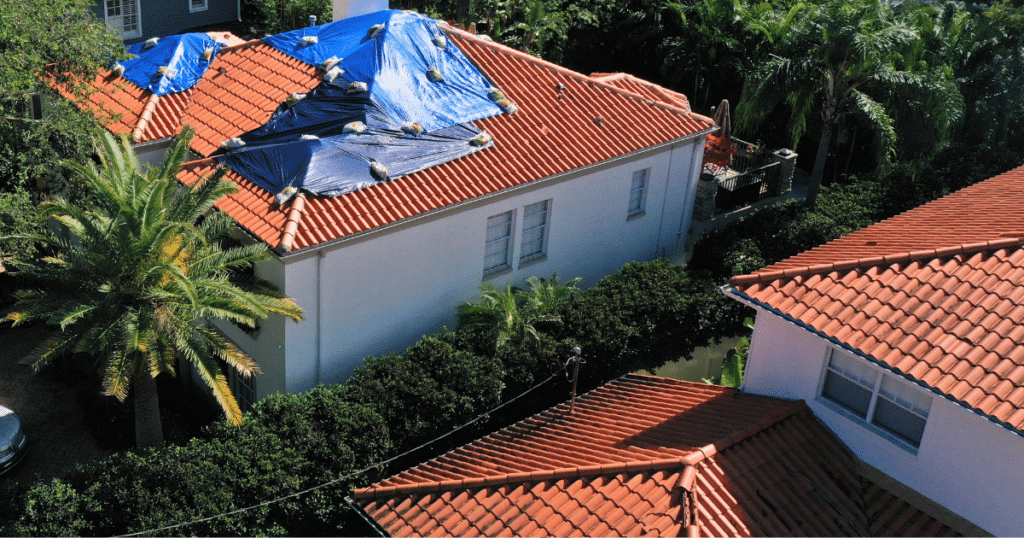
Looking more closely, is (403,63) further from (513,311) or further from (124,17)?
(124,17)

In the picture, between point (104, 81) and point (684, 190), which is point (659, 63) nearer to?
point (684, 190)

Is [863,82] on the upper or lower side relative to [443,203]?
upper

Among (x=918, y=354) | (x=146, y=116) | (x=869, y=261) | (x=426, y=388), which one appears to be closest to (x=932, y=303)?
(x=918, y=354)

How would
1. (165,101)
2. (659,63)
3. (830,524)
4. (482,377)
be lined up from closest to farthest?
(830,524) < (482,377) < (165,101) < (659,63)

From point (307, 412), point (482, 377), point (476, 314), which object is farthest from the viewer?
point (476, 314)

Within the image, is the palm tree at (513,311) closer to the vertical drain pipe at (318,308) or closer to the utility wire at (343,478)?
the utility wire at (343,478)

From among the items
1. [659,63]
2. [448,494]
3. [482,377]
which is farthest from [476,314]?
[659,63]

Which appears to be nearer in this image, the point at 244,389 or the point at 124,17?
the point at 244,389
